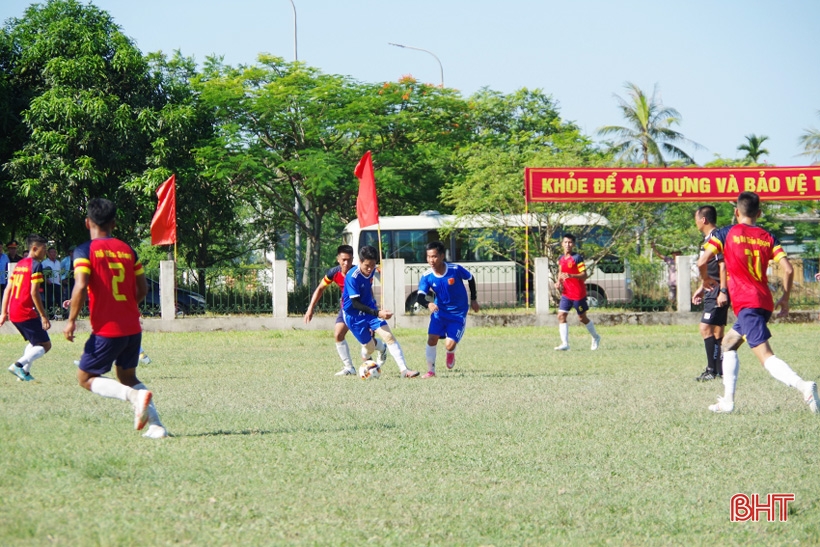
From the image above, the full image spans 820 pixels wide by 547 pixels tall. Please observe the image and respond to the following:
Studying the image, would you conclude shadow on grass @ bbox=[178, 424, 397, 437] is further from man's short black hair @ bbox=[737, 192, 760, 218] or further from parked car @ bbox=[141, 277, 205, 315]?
A: parked car @ bbox=[141, 277, 205, 315]

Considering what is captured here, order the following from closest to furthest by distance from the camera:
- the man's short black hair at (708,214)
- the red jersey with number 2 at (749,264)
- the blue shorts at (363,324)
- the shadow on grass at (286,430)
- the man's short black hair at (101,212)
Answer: the man's short black hair at (101,212), the shadow on grass at (286,430), the red jersey with number 2 at (749,264), the man's short black hair at (708,214), the blue shorts at (363,324)

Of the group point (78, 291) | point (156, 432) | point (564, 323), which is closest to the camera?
point (78, 291)

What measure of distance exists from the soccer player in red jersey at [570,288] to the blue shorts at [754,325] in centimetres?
828

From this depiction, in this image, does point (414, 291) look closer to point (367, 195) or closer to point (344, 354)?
point (367, 195)

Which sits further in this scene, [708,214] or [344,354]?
[344,354]

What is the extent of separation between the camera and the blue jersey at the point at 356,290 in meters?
11.9

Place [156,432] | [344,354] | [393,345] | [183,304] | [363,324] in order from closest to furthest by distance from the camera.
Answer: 1. [156,432]
2. [393,345]
3. [363,324]
4. [344,354]
5. [183,304]

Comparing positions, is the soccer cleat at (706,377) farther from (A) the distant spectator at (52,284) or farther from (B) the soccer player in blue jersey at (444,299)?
(A) the distant spectator at (52,284)

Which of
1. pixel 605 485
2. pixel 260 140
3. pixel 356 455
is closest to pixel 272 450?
pixel 356 455

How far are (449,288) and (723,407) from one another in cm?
487

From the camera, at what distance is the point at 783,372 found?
8109 millimetres

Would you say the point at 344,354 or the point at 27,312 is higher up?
the point at 27,312

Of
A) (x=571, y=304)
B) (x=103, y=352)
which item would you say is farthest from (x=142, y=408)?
(x=571, y=304)

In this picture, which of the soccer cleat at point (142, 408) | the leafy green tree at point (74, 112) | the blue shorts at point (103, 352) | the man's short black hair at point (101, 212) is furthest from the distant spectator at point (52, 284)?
the soccer cleat at point (142, 408)
